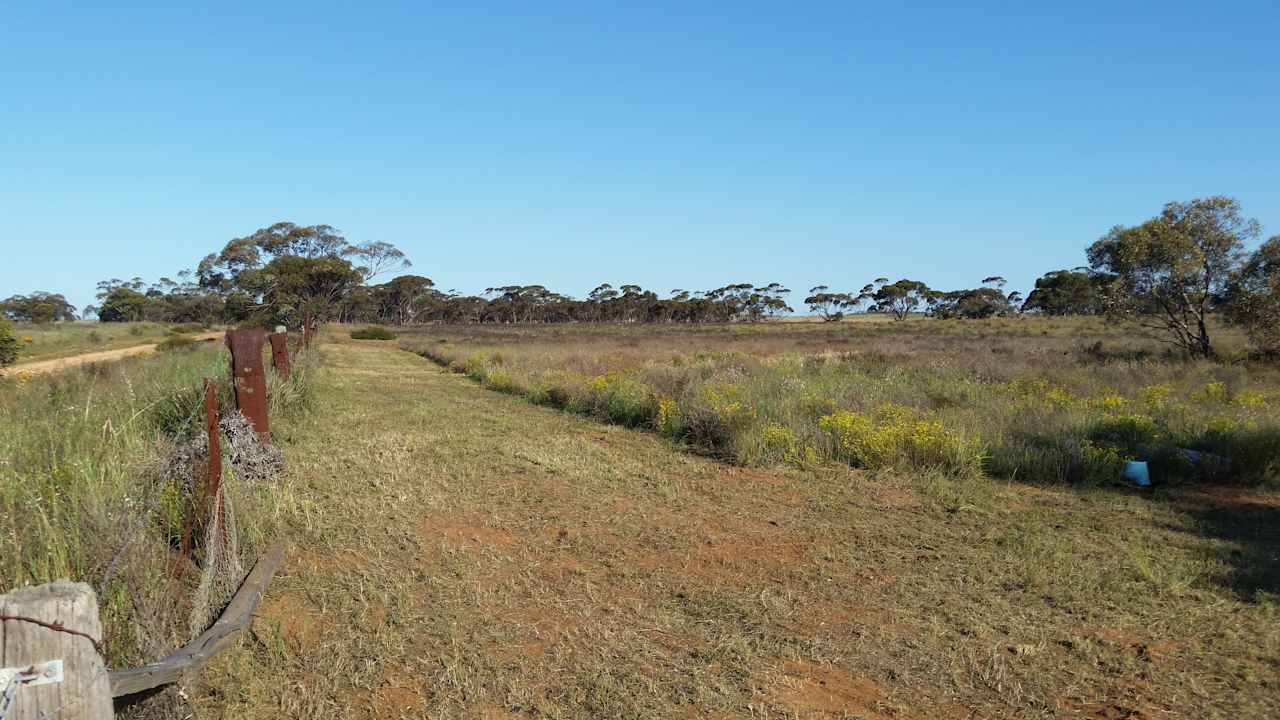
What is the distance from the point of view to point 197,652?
2.85 metres

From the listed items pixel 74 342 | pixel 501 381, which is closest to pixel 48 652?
pixel 501 381

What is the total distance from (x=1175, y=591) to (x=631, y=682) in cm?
348

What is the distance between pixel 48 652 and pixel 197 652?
1.06 m

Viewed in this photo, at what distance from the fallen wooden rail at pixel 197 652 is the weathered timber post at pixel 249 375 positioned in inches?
118

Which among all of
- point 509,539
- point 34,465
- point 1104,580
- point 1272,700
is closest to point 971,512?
point 1104,580

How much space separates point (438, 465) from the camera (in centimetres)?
841

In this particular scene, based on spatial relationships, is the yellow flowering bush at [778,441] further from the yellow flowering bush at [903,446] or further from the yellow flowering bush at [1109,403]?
the yellow flowering bush at [1109,403]

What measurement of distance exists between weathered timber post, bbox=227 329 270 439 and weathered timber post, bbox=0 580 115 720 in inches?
202

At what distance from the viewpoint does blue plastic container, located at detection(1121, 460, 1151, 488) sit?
7.81 metres

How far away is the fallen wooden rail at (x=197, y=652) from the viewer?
2451 mm

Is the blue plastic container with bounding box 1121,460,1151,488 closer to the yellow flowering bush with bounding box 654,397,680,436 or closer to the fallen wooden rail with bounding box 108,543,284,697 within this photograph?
the yellow flowering bush with bounding box 654,397,680,436

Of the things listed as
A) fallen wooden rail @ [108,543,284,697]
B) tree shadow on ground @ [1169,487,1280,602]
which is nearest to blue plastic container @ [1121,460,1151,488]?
tree shadow on ground @ [1169,487,1280,602]

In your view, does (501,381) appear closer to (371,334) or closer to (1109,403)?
(1109,403)

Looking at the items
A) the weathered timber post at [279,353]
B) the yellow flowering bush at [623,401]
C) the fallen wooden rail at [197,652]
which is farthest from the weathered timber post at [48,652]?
the yellow flowering bush at [623,401]
